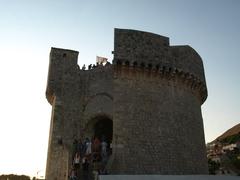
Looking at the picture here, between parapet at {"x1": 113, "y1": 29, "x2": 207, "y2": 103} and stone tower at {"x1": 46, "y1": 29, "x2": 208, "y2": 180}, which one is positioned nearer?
stone tower at {"x1": 46, "y1": 29, "x2": 208, "y2": 180}

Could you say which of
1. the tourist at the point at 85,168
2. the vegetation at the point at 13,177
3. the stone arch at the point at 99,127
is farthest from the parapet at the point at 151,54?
the vegetation at the point at 13,177

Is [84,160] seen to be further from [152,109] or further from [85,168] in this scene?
[152,109]

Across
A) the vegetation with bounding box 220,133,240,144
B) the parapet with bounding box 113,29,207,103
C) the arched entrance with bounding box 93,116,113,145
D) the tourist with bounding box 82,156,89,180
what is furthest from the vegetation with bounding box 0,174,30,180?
the vegetation with bounding box 220,133,240,144

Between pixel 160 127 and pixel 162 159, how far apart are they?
1.52 meters

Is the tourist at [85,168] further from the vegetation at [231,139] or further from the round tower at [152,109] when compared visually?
the vegetation at [231,139]

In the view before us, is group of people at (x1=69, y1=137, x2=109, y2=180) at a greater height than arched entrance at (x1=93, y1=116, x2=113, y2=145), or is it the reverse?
arched entrance at (x1=93, y1=116, x2=113, y2=145)

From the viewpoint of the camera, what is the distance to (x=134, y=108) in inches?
552

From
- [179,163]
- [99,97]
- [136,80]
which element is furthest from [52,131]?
[179,163]

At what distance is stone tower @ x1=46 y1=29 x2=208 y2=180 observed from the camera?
13484 mm

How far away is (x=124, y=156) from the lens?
512 inches

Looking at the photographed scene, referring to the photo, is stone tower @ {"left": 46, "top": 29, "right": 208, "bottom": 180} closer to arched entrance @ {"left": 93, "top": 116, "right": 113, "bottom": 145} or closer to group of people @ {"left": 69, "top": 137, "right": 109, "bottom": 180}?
arched entrance @ {"left": 93, "top": 116, "right": 113, "bottom": 145}

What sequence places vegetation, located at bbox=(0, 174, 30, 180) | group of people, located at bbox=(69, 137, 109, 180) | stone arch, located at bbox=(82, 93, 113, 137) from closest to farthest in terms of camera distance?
group of people, located at bbox=(69, 137, 109, 180) → stone arch, located at bbox=(82, 93, 113, 137) → vegetation, located at bbox=(0, 174, 30, 180)

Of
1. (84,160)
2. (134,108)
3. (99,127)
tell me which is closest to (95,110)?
(99,127)

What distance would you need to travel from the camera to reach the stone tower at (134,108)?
13.5 meters
